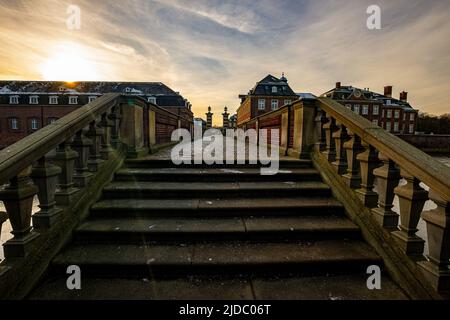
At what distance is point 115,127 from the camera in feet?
14.4

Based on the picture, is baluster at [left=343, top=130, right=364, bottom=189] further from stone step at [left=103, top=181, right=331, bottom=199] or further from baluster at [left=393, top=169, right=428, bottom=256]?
baluster at [left=393, top=169, right=428, bottom=256]

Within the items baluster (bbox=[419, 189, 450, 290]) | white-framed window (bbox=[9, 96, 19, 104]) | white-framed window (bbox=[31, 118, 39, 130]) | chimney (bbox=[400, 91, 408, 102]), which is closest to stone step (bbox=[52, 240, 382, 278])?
baluster (bbox=[419, 189, 450, 290])

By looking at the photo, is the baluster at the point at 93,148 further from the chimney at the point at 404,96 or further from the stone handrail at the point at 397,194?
the chimney at the point at 404,96

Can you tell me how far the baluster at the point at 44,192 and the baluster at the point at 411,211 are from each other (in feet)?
12.1

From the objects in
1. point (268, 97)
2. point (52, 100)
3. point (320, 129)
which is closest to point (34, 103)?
point (52, 100)

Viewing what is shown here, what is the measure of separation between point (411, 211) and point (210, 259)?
2.06 m

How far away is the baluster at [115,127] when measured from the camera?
14.0 feet

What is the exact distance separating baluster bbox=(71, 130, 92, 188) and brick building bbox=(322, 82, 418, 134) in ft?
165

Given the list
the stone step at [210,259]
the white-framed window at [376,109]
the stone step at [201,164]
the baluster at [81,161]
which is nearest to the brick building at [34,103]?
the stone step at [201,164]

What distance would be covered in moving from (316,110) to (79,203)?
174 inches

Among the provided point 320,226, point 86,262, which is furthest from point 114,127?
point 320,226

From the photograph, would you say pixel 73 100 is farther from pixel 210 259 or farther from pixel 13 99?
pixel 210 259
